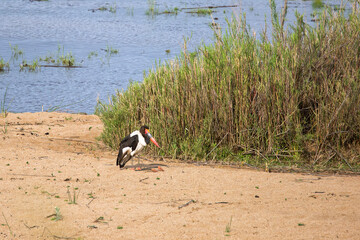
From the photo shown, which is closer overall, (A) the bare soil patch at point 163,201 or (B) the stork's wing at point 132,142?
(A) the bare soil patch at point 163,201

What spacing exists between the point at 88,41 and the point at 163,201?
1576 cm

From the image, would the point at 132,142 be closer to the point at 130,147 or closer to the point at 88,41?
the point at 130,147

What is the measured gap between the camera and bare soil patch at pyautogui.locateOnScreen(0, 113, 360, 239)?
4605 millimetres

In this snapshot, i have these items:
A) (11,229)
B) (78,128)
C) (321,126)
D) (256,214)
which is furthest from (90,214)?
(78,128)

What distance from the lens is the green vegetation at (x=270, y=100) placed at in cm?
729

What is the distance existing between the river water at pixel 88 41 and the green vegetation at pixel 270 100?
0.54 m

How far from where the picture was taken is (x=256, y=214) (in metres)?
4.95

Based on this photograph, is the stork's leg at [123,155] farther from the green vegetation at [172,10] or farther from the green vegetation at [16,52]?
the green vegetation at [172,10]

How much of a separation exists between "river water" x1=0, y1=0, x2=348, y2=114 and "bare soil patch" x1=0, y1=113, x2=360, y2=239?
2195 millimetres

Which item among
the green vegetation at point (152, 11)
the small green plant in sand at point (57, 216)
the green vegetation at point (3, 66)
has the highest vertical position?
the green vegetation at point (152, 11)

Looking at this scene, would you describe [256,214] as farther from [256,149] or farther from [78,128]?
[78,128]

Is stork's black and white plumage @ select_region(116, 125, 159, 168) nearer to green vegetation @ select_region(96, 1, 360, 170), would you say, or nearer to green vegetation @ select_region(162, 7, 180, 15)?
green vegetation @ select_region(96, 1, 360, 170)

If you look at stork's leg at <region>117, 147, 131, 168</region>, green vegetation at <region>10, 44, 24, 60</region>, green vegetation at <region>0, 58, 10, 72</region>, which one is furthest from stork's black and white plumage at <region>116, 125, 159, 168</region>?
green vegetation at <region>10, 44, 24, 60</region>

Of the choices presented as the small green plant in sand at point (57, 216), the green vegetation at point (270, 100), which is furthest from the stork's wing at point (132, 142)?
the small green plant in sand at point (57, 216)
